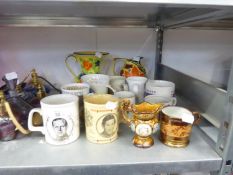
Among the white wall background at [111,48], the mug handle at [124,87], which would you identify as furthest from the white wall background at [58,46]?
the mug handle at [124,87]

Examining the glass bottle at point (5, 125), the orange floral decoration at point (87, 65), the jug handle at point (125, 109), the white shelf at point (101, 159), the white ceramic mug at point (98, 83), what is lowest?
the white shelf at point (101, 159)

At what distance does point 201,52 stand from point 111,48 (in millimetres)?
441

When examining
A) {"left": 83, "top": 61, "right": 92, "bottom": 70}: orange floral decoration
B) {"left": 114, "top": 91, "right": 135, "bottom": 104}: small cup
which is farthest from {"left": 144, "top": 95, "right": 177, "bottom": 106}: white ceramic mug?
{"left": 83, "top": 61, "right": 92, "bottom": 70}: orange floral decoration

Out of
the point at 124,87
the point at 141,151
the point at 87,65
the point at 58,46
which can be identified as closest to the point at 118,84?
the point at 124,87

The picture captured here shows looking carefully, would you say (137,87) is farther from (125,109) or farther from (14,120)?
(14,120)

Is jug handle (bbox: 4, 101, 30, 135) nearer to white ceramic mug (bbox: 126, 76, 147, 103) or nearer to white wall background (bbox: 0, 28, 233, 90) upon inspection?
white ceramic mug (bbox: 126, 76, 147, 103)

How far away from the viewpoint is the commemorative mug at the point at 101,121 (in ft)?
1.39

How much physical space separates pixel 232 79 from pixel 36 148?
413mm

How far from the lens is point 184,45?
3.15ft

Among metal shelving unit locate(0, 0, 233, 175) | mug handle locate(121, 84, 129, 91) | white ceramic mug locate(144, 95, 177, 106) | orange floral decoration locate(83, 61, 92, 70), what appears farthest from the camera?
orange floral decoration locate(83, 61, 92, 70)

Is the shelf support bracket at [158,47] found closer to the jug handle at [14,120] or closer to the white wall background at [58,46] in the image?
the white wall background at [58,46]

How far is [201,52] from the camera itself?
3.22 ft

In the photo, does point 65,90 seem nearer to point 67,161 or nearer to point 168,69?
point 67,161

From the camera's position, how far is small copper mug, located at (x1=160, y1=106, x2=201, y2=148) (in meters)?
0.41
